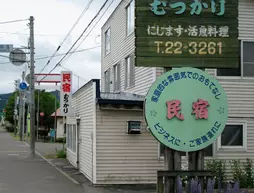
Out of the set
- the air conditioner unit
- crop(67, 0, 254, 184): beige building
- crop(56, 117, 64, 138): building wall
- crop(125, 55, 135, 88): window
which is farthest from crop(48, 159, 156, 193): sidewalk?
Answer: crop(56, 117, 64, 138): building wall

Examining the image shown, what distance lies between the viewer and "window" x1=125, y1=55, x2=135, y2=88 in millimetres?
18344

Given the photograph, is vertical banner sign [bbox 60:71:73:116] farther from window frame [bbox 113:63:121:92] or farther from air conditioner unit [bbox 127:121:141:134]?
air conditioner unit [bbox 127:121:141:134]

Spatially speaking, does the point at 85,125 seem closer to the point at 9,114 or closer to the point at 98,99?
the point at 98,99

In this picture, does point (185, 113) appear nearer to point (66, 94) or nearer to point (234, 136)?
point (234, 136)

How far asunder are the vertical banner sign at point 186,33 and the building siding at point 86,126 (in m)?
7.08

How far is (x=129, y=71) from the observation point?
745 inches

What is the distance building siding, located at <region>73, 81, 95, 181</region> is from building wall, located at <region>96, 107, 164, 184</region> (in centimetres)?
67

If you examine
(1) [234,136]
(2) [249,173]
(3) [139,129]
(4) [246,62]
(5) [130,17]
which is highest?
(5) [130,17]

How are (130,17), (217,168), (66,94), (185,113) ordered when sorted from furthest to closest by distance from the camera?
(66,94) < (130,17) < (217,168) < (185,113)

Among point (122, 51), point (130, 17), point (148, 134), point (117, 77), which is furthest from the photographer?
A: point (117, 77)

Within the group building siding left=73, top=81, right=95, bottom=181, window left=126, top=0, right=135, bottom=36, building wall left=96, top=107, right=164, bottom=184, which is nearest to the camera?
building wall left=96, top=107, right=164, bottom=184

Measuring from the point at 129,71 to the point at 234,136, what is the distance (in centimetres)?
597

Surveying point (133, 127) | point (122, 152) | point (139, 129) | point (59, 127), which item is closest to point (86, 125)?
point (122, 152)

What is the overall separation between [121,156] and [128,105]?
5.55 feet
